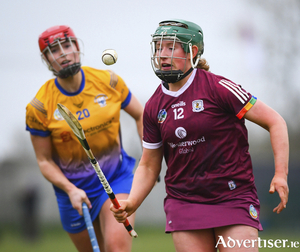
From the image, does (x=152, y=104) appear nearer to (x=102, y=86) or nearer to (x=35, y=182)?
(x=102, y=86)

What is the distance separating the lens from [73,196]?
3.91m

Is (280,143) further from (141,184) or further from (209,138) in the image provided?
(141,184)

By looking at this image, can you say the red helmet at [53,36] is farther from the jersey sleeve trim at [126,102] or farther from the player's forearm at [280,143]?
the player's forearm at [280,143]

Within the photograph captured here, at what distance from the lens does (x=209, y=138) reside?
9.11 ft

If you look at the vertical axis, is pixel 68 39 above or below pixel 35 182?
above

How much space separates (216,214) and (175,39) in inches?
48.5

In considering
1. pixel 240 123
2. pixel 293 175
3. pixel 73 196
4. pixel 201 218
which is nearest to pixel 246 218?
pixel 201 218

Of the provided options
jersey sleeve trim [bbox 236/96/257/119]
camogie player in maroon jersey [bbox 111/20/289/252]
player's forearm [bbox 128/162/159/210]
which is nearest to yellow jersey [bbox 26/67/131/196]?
player's forearm [bbox 128/162/159/210]

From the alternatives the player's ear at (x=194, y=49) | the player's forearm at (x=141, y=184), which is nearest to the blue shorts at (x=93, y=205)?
the player's forearm at (x=141, y=184)

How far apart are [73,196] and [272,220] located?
6962 millimetres

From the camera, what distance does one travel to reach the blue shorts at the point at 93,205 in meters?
3.97

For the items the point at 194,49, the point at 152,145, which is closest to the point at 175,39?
the point at 194,49

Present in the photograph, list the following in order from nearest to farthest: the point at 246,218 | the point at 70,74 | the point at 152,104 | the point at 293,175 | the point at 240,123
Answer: the point at 246,218
the point at 240,123
the point at 152,104
the point at 70,74
the point at 293,175

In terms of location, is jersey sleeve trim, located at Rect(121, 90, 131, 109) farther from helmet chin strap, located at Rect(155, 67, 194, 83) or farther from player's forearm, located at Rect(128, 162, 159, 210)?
helmet chin strap, located at Rect(155, 67, 194, 83)
